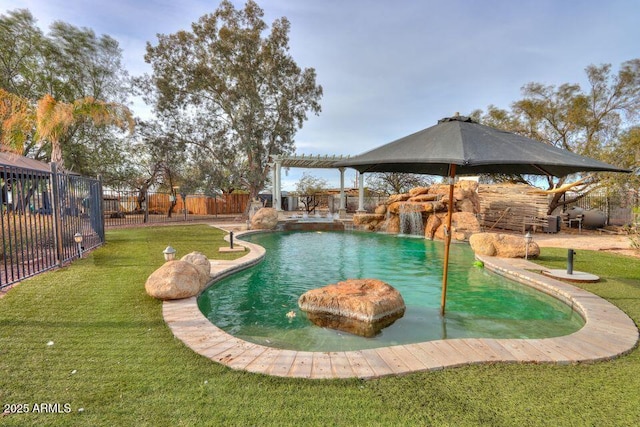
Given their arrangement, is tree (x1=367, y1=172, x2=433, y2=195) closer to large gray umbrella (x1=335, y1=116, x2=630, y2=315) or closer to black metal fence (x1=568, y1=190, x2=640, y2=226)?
black metal fence (x1=568, y1=190, x2=640, y2=226)

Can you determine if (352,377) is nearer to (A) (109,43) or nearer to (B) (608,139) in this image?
(B) (608,139)

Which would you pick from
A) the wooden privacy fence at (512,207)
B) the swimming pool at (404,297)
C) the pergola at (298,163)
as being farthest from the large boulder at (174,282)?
the pergola at (298,163)

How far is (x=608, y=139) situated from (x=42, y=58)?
2962 centimetres

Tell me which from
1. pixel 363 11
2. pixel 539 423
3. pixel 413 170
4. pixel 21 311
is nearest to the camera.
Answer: pixel 539 423

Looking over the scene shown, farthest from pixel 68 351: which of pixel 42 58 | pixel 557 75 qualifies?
pixel 557 75

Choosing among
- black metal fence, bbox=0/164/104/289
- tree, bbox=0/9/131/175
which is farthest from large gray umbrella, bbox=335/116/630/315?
tree, bbox=0/9/131/175

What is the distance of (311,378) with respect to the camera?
2449 mm

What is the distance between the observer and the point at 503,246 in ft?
26.7

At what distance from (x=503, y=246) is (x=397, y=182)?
1834 cm

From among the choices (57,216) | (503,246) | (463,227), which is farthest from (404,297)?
(463,227)

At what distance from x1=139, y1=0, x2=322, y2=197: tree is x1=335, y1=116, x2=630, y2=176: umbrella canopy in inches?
633

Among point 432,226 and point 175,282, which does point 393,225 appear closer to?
point 432,226

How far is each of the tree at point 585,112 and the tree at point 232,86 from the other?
42.9 ft

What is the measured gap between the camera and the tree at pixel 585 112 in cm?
1534
